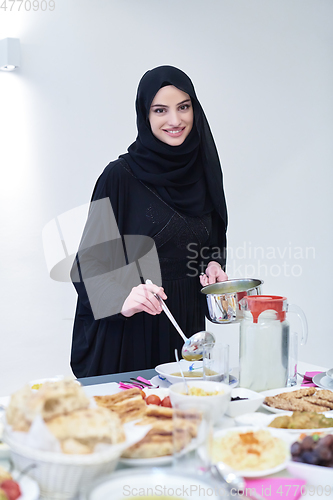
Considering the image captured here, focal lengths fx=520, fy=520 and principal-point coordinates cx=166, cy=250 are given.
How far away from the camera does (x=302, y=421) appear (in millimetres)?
908

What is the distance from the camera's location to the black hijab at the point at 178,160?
5.63ft

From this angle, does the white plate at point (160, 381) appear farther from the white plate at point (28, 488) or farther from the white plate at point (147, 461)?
the white plate at point (28, 488)

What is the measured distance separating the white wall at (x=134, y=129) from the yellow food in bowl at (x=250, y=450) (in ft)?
6.78

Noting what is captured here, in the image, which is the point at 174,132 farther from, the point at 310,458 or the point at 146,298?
the point at 310,458

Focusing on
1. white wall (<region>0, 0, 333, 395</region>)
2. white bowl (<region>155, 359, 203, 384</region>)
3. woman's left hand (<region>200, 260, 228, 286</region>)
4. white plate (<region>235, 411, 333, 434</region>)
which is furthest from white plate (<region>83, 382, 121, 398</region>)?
white wall (<region>0, 0, 333, 395</region>)

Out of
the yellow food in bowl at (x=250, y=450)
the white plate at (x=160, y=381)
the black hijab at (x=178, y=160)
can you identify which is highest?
the black hijab at (x=178, y=160)

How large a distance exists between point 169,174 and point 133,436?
46.1 inches

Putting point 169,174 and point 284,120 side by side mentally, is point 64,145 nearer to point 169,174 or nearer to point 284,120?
point 169,174

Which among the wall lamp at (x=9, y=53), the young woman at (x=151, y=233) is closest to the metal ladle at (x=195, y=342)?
the young woman at (x=151, y=233)

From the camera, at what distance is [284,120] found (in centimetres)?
356

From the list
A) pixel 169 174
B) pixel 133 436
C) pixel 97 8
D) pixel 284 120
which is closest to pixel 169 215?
pixel 169 174

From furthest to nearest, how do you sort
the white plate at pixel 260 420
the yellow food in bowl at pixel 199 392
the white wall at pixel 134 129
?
the white wall at pixel 134 129 < the yellow food in bowl at pixel 199 392 < the white plate at pixel 260 420

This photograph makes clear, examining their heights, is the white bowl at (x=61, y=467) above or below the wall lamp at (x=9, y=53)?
below

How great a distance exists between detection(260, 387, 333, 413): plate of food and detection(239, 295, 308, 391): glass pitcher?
0.05 meters
